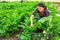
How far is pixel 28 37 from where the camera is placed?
584cm

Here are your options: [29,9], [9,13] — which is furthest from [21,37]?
[29,9]

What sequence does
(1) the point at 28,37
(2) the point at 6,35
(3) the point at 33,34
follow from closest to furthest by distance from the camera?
(3) the point at 33,34
(1) the point at 28,37
(2) the point at 6,35

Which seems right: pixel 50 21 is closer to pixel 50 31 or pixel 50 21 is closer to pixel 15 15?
pixel 50 31

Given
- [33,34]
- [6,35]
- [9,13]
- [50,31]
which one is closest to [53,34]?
[50,31]

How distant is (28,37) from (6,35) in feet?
2.67

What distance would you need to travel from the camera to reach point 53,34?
560 cm

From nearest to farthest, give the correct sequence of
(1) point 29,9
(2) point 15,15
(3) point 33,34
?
1. (3) point 33,34
2. (2) point 15,15
3. (1) point 29,9

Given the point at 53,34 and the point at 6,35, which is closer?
the point at 53,34

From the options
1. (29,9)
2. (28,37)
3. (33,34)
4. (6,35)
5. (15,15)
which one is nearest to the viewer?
(33,34)

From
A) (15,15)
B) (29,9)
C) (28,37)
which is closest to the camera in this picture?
(28,37)

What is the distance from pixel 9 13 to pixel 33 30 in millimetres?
1717

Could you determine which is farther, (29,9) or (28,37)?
(29,9)

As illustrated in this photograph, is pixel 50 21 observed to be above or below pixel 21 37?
above

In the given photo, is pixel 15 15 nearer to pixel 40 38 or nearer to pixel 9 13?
pixel 9 13
